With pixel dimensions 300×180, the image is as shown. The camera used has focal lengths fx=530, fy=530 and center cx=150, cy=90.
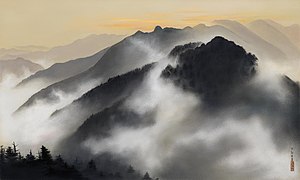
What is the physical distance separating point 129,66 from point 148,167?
554mm

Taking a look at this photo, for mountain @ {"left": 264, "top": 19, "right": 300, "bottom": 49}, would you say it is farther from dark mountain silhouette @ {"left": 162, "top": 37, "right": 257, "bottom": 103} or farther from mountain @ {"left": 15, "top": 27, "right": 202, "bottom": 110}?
mountain @ {"left": 15, "top": 27, "right": 202, "bottom": 110}

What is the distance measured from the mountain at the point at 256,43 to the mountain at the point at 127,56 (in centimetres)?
21

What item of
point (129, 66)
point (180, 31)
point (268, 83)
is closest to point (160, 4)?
point (180, 31)

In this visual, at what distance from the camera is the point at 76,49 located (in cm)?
294

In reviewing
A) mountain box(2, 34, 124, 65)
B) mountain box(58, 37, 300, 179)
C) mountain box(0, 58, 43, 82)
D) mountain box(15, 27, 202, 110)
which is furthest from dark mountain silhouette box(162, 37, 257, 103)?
mountain box(0, 58, 43, 82)

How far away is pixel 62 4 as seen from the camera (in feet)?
9.61

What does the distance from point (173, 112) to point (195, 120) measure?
0.13 meters

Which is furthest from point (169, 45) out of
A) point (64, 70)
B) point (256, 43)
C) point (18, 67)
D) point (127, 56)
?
point (18, 67)

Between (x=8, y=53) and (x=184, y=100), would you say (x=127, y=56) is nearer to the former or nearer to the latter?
(x=184, y=100)

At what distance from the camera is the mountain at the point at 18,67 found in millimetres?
2922

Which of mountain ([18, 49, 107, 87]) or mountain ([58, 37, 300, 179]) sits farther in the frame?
mountain ([18, 49, 107, 87])

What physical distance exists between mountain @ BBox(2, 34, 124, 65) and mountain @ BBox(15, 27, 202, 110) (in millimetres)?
50

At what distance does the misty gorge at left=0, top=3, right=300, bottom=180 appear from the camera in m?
2.82

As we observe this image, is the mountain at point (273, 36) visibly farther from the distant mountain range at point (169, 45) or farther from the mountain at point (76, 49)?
the mountain at point (76, 49)
